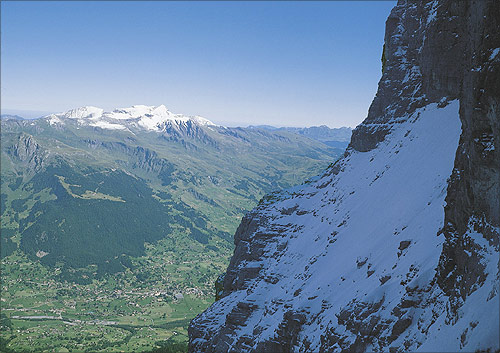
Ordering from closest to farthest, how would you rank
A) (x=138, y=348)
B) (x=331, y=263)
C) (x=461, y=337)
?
1. (x=461, y=337)
2. (x=331, y=263)
3. (x=138, y=348)

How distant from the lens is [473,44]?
992 inches

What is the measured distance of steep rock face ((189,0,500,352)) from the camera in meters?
23.7

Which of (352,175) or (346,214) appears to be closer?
(346,214)

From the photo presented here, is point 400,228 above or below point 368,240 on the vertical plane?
above

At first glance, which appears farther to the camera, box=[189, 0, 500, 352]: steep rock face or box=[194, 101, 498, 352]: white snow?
box=[194, 101, 498, 352]: white snow

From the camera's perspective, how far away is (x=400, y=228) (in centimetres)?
4434

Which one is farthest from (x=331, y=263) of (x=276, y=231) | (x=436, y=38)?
(x=436, y=38)

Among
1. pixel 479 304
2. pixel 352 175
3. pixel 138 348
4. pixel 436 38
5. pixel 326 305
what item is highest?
pixel 436 38

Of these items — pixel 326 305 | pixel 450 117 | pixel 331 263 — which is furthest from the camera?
pixel 450 117

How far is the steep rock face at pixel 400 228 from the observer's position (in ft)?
77.6

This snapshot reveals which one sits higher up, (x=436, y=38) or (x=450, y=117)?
(x=436, y=38)

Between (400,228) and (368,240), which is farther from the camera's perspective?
(368,240)

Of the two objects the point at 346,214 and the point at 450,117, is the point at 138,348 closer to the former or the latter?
the point at 346,214

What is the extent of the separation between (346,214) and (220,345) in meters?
30.5
